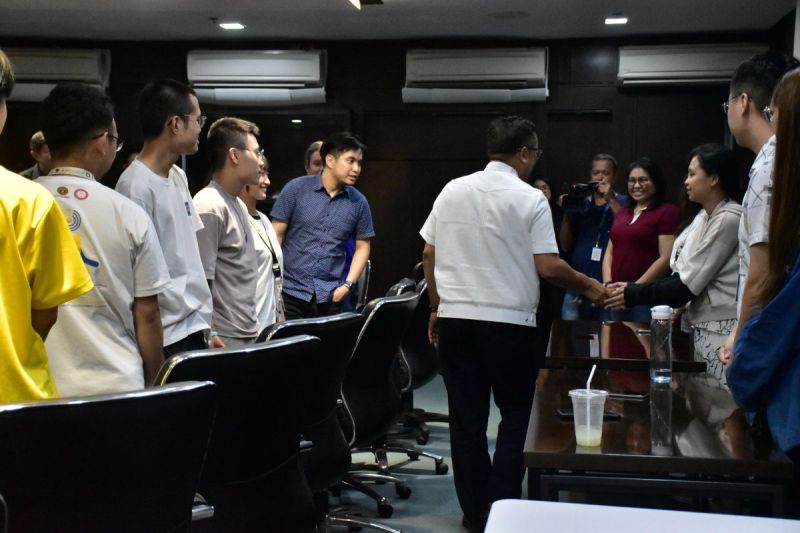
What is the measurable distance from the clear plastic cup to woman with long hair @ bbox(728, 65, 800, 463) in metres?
0.27

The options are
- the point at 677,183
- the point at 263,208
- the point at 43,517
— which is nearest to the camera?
the point at 43,517

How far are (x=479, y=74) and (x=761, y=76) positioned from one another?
4.98m

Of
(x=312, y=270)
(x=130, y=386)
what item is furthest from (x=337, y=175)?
(x=130, y=386)

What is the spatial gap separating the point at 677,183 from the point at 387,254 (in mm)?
2466

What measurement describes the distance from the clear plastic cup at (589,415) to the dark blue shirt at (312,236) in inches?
118

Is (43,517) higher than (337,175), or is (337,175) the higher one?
(337,175)

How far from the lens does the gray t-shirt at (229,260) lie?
10.2 feet

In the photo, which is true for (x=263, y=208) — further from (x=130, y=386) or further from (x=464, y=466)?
(x=130, y=386)

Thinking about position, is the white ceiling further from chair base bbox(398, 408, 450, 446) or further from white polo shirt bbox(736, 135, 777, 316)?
white polo shirt bbox(736, 135, 777, 316)

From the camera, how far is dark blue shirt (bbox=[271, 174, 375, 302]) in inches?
185

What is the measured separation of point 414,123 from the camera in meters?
7.67

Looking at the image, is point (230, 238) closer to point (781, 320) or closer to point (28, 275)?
point (28, 275)

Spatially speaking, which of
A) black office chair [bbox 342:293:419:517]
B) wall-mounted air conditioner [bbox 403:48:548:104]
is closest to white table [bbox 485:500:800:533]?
black office chair [bbox 342:293:419:517]

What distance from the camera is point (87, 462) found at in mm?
1277
